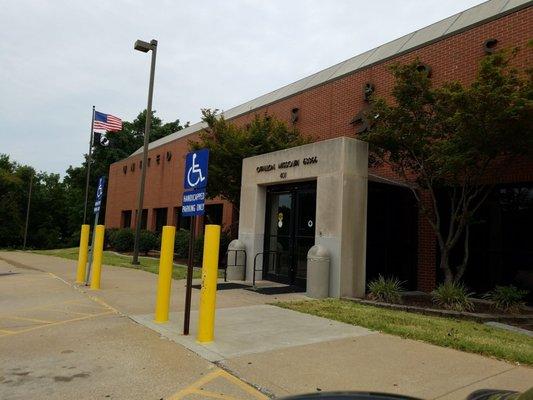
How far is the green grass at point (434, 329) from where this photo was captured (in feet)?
19.9

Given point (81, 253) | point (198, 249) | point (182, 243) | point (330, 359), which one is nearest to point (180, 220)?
point (182, 243)

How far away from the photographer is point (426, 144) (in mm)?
10906

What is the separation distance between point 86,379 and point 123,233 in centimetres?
2658

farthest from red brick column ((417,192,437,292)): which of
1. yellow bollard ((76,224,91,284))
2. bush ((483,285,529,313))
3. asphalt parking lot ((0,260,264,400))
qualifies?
yellow bollard ((76,224,91,284))

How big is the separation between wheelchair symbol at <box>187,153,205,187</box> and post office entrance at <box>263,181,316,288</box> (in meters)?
5.94

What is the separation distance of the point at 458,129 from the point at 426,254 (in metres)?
4.43

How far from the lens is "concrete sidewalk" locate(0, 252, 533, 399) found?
15.5 ft

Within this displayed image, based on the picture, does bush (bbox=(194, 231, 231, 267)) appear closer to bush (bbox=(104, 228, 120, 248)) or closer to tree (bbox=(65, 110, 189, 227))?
bush (bbox=(104, 228, 120, 248))

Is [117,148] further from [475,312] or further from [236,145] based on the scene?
[475,312]

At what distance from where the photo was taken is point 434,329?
7383 mm

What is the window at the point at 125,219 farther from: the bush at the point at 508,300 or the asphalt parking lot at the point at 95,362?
the bush at the point at 508,300

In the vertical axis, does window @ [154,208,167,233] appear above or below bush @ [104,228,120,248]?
above

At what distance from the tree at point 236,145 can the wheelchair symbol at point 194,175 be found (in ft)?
32.0

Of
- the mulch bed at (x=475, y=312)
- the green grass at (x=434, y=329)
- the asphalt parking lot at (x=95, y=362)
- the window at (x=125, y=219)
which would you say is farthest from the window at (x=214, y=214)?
the asphalt parking lot at (x=95, y=362)
